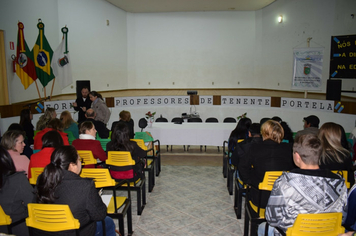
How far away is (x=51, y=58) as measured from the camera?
8.28 meters

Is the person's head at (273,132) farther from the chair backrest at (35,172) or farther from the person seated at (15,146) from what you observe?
the person seated at (15,146)

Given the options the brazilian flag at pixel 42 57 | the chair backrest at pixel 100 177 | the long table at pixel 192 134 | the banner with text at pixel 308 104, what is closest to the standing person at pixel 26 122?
the long table at pixel 192 134

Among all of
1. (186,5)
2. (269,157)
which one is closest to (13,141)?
(269,157)

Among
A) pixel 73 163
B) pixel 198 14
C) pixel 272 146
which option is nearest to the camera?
pixel 73 163

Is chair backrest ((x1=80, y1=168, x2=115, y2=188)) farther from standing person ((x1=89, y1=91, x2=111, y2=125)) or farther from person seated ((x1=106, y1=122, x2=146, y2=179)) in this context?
standing person ((x1=89, y1=91, x2=111, y2=125))

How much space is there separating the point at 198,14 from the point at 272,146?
12.4 meters

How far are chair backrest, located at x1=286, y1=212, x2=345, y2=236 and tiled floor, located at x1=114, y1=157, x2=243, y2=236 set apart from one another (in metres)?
1.52

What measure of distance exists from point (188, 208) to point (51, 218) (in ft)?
7.47

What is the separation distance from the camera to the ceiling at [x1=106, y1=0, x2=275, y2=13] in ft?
39.7

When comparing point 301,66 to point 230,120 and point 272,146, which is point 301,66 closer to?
point 230,120

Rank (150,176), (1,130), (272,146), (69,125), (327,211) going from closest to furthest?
(327,211) → (272,146) → (150,176) → (69,125) → (1,130)

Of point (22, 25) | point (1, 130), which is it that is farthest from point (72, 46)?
point (1, 130)

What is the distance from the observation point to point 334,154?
2732 mm

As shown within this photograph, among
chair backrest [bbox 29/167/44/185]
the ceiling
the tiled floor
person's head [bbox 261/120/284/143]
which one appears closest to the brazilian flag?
the ceiling
